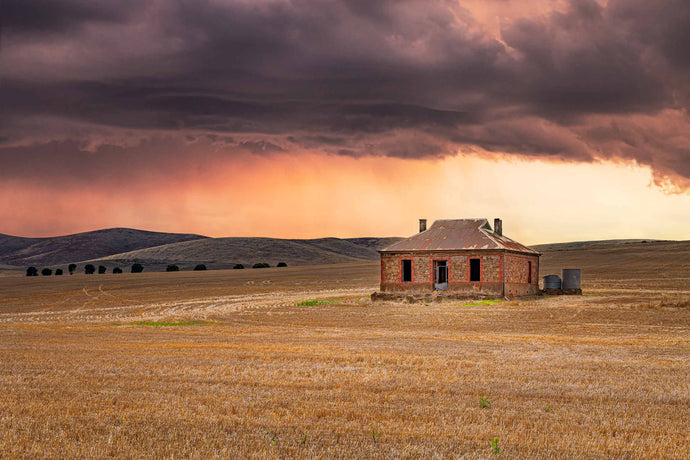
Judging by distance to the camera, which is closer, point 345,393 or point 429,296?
point 345,393

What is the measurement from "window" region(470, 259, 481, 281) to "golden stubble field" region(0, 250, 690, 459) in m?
26.0

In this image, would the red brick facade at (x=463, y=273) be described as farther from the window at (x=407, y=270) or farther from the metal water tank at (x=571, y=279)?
the metal water tank at (x=571, y=279)

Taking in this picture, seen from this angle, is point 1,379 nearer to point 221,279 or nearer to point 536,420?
point 536,420

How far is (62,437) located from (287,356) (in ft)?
31.7

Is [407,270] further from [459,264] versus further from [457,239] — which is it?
[457,239]

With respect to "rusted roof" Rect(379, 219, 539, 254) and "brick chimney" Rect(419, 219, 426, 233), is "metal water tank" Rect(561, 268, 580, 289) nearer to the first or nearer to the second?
"rusted roof" Rect(379, 219, 539, 254)

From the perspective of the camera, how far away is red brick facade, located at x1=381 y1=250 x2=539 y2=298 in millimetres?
53812

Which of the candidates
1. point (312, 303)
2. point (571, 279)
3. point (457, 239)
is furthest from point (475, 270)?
point (312, 303)

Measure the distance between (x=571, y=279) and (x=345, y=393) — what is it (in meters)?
50.9

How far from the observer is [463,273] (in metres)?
54.9

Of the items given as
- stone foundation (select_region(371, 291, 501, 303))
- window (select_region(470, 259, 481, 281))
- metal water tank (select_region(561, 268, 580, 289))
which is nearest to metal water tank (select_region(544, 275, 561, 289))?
metal water tank (select_region(561, 268, 580, 289))

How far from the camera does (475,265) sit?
56000 millimetres

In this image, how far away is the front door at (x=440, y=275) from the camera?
55094 millimetres

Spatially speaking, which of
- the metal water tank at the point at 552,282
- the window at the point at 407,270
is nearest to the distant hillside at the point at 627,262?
the metal water tank at the point at 552,282
